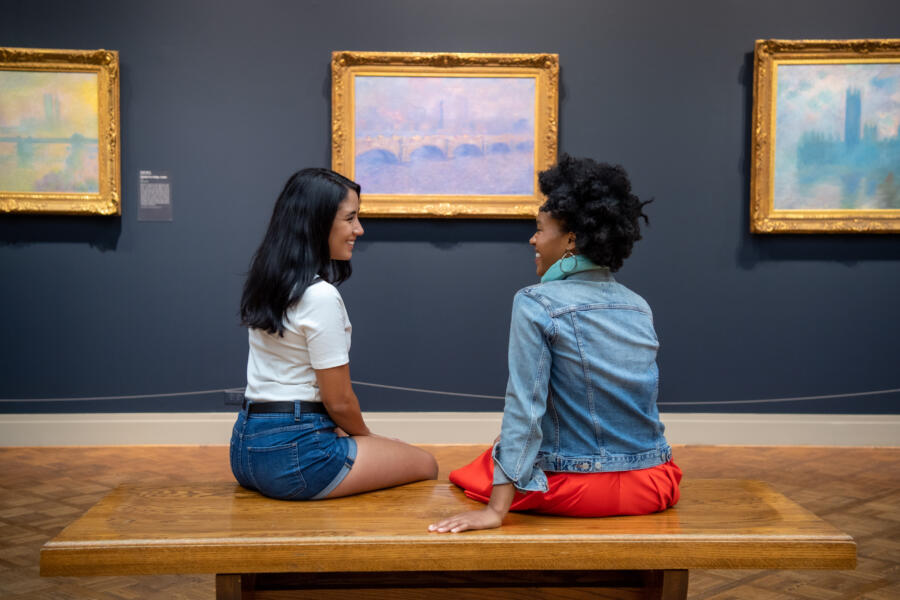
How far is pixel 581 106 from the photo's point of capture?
519 cm

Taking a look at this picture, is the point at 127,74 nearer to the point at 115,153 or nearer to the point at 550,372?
the point at 115,153

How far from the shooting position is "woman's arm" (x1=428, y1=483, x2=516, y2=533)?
6.05 ft

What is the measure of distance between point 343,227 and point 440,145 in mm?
2877

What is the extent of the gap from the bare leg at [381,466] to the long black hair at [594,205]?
0.81m

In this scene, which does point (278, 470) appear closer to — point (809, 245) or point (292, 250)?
point (292, 250)

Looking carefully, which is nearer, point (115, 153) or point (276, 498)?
point (276, 498)

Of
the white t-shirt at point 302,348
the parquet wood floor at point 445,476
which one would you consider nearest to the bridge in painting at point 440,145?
the parquet wood floor at point 445,476

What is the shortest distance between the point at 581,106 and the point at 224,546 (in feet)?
13.3

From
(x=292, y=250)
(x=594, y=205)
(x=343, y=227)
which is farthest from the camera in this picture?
(x=343, y=227)

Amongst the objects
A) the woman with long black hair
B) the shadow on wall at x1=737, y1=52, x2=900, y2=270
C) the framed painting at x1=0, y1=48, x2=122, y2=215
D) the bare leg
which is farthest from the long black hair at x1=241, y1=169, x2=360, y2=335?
the shadow on wall at x1=737, y1=52, x2=900, y2=270

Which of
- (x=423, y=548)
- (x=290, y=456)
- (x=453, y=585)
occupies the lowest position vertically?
(x=453, y=585)

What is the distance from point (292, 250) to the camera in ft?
7.41

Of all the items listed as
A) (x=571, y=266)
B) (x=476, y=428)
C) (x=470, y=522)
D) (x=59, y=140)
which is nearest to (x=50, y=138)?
(x=59, y=140)

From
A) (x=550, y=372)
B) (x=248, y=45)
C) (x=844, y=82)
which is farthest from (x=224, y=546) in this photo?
(x=844, y=82)
